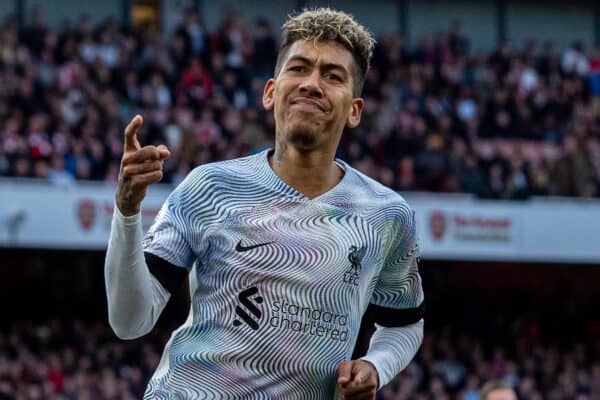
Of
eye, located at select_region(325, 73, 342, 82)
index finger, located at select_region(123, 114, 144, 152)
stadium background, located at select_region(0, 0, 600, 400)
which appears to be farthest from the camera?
stadium background, located at select_region(0, 0, 600, 400)

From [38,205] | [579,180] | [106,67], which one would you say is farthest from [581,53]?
[38,205]

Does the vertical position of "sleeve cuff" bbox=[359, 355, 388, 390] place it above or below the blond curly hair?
below

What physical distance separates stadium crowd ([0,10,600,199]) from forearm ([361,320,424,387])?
13877mm

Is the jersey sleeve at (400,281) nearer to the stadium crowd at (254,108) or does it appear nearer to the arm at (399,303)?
the arm at (399,303)

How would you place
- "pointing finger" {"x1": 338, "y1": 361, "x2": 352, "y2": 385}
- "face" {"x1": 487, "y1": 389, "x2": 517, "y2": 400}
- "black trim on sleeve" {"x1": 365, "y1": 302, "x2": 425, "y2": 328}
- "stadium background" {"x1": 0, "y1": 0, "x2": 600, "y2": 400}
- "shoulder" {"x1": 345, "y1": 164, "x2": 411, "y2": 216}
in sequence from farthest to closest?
"stadium background" {"x1": 0, "y1": 0, "x2": 600, "y2": 400} → "face" {"x1": 487, "y1": 389, "x2": 517, "y2": 400} → "black trim on sleeve" {"x1": 365, "y1": 302, "x2": 425, "y2": 328} → "shoulder" {"x1": 345, "y1": 164, "x2": 411, "y2": 216} → "pointing finger" {"x1": 338, "y1": 361, "x2": 352, "y2": 385}

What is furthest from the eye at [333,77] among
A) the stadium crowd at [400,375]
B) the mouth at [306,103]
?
the stadium crowd at [400,375]

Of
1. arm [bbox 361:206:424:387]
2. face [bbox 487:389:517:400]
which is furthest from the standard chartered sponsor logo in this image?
face [bbox 487:389:517:400]

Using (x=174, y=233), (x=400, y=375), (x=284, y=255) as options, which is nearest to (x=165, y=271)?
(x=174, y=233)

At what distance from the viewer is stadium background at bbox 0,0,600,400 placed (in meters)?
18.8

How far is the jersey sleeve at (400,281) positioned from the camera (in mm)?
4637

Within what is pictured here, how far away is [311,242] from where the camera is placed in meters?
4.38

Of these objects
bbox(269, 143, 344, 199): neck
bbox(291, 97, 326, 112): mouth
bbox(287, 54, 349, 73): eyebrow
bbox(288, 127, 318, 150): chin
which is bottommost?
bbox(269, 143, 344, 199): neck

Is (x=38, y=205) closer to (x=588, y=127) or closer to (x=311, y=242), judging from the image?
(x=588, y=127)

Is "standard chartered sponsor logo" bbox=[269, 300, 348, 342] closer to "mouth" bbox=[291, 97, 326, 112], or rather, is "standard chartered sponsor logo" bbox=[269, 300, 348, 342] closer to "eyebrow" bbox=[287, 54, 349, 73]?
"mouth" bbox=[291, 97, 326, 112]
